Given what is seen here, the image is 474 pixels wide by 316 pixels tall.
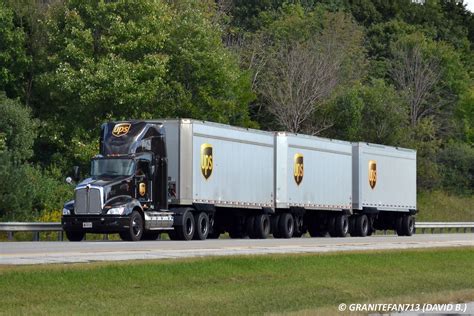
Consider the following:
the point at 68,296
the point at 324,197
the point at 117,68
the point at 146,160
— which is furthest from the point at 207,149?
the point at 68,296

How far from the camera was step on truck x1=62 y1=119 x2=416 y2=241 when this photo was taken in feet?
125

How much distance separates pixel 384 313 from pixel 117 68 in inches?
1525

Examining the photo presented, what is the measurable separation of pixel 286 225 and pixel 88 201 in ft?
39.1

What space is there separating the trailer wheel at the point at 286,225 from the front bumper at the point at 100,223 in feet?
36.4

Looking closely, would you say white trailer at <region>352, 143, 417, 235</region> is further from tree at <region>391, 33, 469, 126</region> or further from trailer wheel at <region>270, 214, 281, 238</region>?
tree at <region>391, 33, 469, 126</region>

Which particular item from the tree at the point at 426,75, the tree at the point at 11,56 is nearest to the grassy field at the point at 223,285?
the tree at the point at 11,56

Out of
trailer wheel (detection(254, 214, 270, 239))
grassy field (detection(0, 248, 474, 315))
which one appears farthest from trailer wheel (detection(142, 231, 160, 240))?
grassy field (detection(0, 248, 474, 315))

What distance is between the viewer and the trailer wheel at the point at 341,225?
51.8 meters

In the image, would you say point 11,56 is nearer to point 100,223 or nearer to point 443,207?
point 100,223

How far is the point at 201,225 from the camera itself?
134 ft

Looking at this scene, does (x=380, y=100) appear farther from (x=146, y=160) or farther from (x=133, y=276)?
(x=133, y=276)

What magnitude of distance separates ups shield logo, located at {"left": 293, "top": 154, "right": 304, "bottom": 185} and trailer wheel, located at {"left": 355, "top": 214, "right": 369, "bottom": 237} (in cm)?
593

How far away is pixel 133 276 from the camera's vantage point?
2270cm

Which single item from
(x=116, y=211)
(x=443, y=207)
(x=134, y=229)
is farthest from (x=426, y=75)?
(x=116, y=211)
